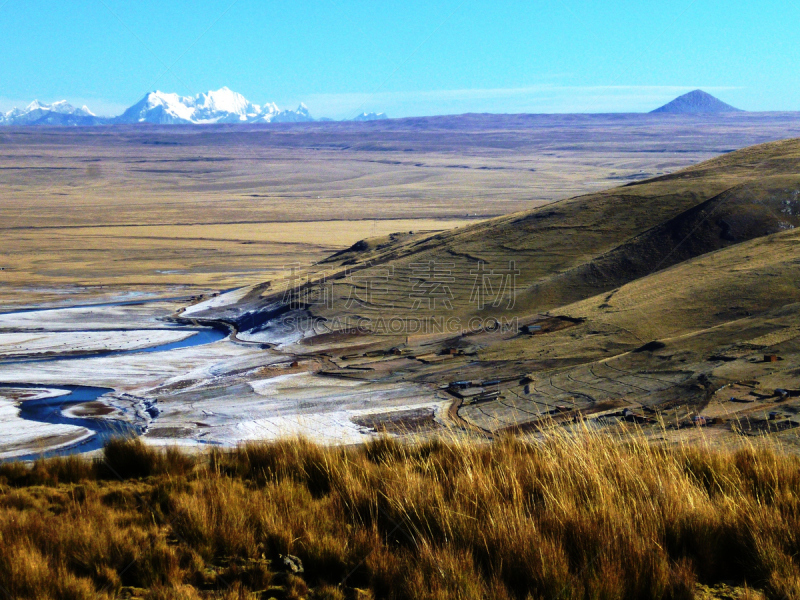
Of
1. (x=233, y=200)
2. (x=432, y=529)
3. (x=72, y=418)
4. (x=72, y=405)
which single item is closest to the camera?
(x=432, y=529)

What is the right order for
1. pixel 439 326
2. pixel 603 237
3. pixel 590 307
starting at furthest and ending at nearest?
pixel 603 237, pixel 439 326, pixel 590 307

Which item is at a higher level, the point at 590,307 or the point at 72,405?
the point at 590,307

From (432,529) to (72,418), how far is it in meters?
16.9

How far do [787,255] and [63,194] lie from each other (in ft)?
339

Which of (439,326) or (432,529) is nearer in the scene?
(432,529)

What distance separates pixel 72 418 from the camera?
18.8 m

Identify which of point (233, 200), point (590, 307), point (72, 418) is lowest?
point (72, 418)

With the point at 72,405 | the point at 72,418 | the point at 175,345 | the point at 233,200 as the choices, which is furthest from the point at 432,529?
the point at 233,200

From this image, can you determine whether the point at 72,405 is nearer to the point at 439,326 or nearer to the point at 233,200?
the point at 439,326

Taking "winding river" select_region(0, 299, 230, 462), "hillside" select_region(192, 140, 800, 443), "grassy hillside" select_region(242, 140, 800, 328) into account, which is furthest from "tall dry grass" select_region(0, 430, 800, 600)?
"grassy hillside" select_region(242, 140, 800, 328)

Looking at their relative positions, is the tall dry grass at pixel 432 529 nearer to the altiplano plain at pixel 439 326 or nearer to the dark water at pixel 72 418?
the altiplano plain at pixel 439 326

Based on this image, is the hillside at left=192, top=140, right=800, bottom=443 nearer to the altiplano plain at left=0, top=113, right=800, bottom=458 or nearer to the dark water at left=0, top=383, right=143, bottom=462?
the altiplano plain at left=0, top=113, right=800, bottom=458

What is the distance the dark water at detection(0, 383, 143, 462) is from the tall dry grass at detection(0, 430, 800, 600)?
442 inches

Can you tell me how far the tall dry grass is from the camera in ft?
12.6
